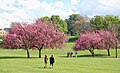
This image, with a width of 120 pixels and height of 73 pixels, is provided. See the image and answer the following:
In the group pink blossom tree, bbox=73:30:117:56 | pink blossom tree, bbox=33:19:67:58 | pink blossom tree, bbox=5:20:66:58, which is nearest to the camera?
pink blossom tree, bbox=5:20:66:58

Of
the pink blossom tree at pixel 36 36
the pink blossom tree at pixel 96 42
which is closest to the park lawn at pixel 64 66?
the pink blossom tree at pixel 36 36

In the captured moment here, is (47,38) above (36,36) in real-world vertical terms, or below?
below

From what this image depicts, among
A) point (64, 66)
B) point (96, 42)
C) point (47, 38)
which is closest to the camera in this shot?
point (64, 66)

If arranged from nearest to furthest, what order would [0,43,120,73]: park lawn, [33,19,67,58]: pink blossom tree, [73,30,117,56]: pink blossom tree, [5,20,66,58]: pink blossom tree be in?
1. [0,43,120,73]: park lawn
2. [5,20,66,58]: pink blossom tree
3. [33,19,67,58]: pink blossom tree
4. [73,30,117,56]: pink blossom tree

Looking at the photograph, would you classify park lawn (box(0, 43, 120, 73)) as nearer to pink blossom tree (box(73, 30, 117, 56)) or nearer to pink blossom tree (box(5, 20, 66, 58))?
pink blossom tree (box(5, 20, 66, 58))

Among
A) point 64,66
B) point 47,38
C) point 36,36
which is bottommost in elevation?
point 64,66

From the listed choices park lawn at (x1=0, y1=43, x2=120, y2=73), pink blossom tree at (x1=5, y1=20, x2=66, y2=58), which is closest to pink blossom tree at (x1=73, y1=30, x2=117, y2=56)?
pink blossom tree at (x1=5, y1=20, x2=66, y2=58)

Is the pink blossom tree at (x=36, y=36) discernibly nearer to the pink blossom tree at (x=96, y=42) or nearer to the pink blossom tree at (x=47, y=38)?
the pink blossom tree at (x=47, y=38)

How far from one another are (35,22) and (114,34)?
22.8 meters

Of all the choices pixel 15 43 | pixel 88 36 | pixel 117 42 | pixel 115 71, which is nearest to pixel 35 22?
pixel 15 43

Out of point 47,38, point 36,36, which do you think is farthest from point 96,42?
point 36,36

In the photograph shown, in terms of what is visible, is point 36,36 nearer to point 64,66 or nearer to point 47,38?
point 47,38

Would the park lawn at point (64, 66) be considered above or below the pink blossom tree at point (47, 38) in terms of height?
below

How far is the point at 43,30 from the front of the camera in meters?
67.4
